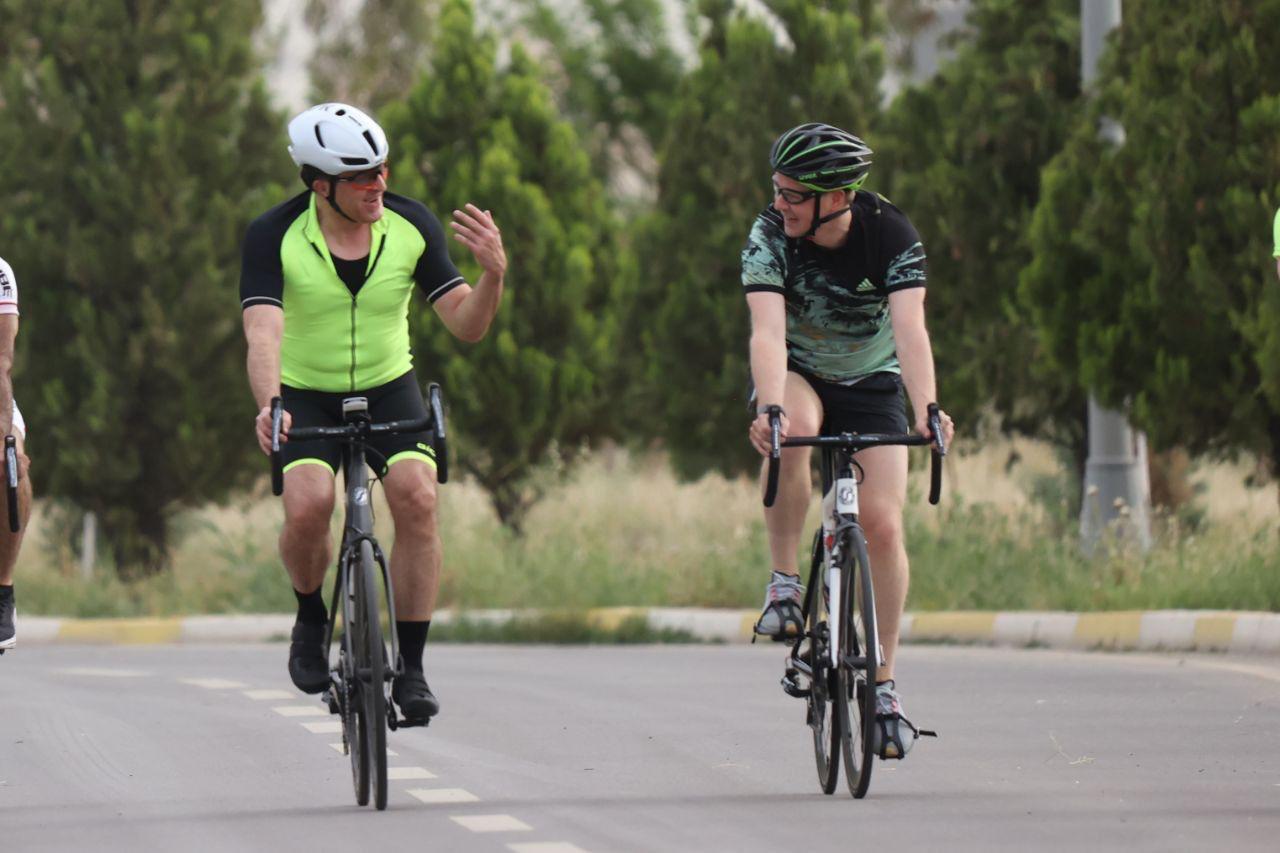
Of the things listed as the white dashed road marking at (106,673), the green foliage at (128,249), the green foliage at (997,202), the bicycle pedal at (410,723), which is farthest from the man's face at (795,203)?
the green foliage at (128,249)

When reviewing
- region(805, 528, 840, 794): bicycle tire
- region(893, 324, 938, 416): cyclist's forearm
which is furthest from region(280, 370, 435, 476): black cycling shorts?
region(893, 324, 938, 416): cyclist's forearm

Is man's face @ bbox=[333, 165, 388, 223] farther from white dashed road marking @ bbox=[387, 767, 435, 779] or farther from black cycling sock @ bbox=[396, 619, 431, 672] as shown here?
white dashed road marking @ bbox=[387, 767, 435, 779]

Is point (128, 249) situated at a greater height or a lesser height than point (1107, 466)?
greater

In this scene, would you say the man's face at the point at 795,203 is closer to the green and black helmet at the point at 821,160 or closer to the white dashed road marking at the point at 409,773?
the green and black helmet at the point at 821,160

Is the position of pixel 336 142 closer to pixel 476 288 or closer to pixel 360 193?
pixel 360 193

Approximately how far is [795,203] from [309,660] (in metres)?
2.13

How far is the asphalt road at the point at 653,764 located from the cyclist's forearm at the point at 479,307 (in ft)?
4.87

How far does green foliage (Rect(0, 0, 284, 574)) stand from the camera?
69.6 ft

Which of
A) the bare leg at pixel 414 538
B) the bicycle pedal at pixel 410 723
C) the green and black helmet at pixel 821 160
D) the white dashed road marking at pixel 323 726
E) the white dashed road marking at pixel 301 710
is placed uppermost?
the green and black helmet at pixel 821 160

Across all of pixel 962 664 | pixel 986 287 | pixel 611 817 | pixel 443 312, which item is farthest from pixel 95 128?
pixel 611 817

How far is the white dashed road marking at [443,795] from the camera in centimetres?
838

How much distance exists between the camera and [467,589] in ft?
62.2

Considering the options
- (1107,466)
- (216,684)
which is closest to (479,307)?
(216,684)

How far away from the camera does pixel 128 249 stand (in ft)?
69.8
